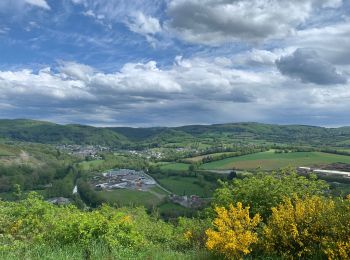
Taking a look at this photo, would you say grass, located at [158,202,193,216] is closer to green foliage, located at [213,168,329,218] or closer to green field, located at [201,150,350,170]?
green field, located at [201,150,350,170]

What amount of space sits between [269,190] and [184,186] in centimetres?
10731

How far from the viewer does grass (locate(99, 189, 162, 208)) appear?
105 m

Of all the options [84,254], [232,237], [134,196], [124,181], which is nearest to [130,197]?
[134,196]

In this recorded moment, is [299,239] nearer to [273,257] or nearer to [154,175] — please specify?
[273,257]

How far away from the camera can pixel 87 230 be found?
11727 millimetres

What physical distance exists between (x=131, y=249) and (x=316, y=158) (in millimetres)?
120349

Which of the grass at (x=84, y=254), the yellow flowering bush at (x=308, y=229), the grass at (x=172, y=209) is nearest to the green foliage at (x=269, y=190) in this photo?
→ the yellow flowering bush at (x=308, y=229)

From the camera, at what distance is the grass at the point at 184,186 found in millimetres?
110488

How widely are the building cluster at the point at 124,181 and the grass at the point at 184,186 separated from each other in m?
5.21

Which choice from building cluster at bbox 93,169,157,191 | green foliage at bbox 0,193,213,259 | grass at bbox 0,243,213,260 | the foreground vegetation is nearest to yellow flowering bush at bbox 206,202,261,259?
the foreground vegetation

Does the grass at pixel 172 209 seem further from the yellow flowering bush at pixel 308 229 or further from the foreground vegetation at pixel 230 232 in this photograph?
the yellow flowering bush at pixel 308 229

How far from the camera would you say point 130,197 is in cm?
11512

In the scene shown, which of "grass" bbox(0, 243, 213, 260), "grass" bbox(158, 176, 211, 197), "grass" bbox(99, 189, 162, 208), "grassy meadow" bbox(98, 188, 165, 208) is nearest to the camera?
"grass" bbox(0, 243, 213, 260)

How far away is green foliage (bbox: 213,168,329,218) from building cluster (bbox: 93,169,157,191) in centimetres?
10642
